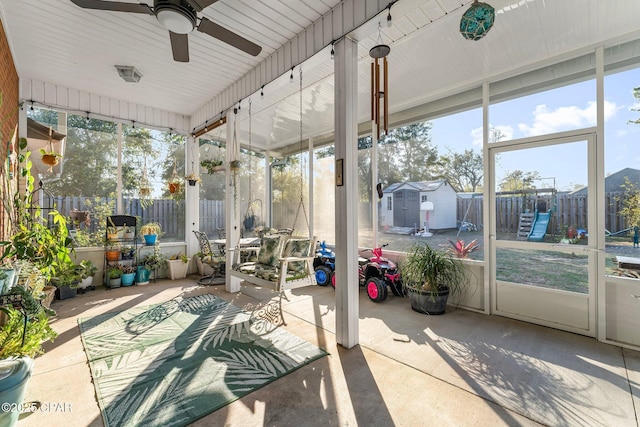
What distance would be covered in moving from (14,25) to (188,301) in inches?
144

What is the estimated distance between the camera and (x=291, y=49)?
332 cm

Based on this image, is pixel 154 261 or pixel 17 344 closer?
pixel 17 344

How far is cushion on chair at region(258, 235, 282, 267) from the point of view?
3.87 m

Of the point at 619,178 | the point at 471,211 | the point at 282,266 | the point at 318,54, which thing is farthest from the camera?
the point at 471,211

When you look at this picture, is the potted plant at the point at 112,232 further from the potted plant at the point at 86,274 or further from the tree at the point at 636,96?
the tree at the point at 636,96

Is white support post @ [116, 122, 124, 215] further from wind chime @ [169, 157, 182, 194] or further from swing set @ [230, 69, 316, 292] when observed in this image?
swing set @ [230, 69, 316, 292]

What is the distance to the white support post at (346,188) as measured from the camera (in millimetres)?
2695

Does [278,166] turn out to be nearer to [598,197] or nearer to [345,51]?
[345,51]

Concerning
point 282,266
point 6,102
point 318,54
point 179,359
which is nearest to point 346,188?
point 282,266

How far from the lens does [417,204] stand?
432cm

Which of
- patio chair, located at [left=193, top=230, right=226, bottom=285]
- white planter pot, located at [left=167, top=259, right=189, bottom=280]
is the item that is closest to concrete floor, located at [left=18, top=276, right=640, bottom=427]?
patio chair, located at [left=193, top=230, right=226, bottom=285]

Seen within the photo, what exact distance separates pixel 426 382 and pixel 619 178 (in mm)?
2830

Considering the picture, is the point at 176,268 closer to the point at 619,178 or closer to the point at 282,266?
the point at 282,266

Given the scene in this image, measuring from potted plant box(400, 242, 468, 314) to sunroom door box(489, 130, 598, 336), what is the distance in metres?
0.53
